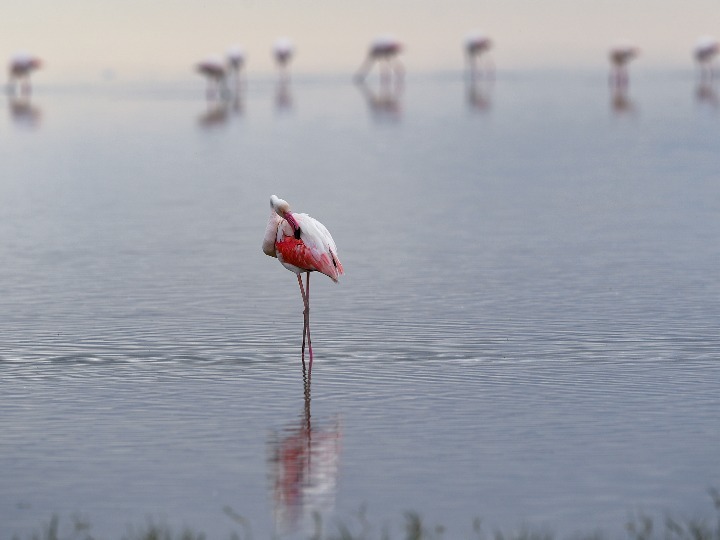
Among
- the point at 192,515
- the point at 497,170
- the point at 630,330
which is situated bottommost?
the point at 192,515

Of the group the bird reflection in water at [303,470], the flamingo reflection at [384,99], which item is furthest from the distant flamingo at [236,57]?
the bird reflection in water at [303,470]

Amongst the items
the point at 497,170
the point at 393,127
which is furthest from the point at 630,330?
the point at 393,127

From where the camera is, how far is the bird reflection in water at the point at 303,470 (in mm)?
7602

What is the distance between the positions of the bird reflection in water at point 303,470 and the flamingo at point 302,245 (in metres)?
1.81

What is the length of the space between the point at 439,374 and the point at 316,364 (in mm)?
874

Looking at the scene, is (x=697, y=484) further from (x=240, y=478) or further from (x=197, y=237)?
(x=197, y=237)

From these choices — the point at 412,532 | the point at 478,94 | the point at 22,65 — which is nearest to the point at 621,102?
the point at 478,94

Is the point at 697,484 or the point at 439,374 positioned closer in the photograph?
the point at 697,484

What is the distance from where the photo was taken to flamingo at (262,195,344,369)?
11297 millimetres

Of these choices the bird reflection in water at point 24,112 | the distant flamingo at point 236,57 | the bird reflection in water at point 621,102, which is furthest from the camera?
the distant flamingo at point 236,57

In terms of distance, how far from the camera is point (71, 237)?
17656 millimetres

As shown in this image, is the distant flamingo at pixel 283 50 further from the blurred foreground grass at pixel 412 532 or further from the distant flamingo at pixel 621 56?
the blurred foreground grass at pixel 412 532

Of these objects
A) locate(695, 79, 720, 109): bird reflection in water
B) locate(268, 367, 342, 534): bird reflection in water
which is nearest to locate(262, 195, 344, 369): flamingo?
locate(268, 367, 342, 534): bird reflection in water

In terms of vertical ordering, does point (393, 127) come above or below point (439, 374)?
above
